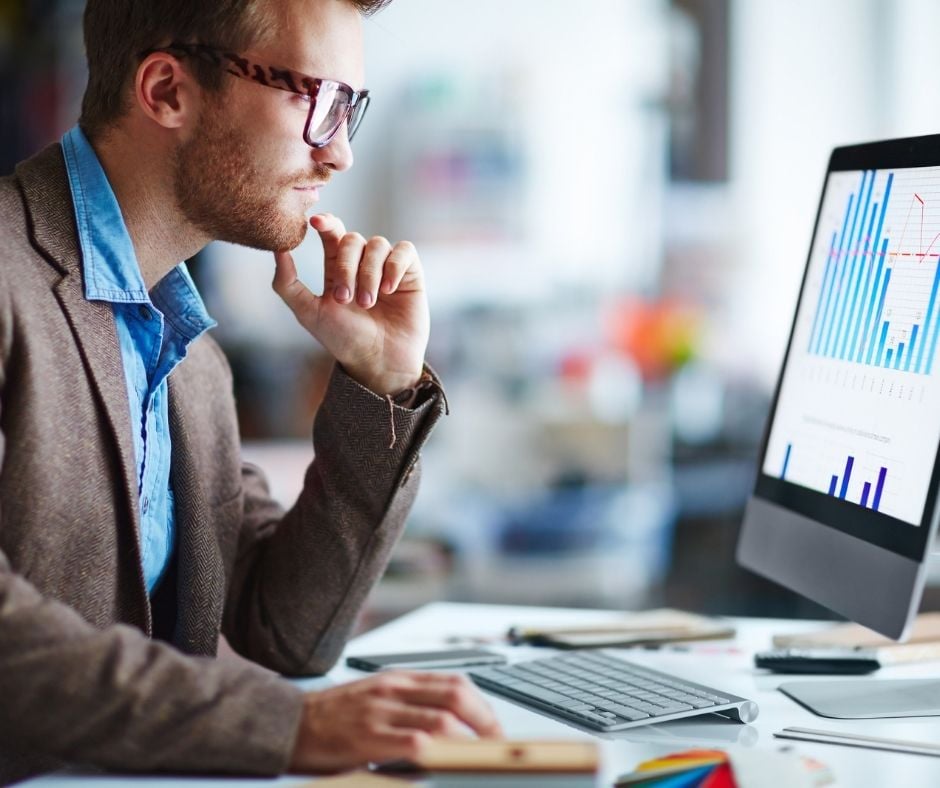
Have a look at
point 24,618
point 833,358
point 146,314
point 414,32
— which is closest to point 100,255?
point 146,314

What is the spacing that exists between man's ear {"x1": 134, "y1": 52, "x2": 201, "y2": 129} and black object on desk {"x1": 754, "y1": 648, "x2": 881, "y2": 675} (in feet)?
2.76

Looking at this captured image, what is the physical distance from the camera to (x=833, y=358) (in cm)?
128

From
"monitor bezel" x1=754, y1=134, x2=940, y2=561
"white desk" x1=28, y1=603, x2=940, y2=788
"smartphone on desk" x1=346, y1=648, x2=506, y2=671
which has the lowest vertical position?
"smartphone on desk" x1=346, y1=648, x2=506, y2=671

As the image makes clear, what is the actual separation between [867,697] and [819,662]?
0.13 m

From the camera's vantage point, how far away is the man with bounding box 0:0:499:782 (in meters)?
1.15

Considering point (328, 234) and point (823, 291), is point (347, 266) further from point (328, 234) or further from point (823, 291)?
point (823, 291)

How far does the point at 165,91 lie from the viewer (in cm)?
134

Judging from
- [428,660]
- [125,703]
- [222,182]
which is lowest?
[428,660]

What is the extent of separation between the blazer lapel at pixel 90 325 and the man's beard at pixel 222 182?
0.47ft

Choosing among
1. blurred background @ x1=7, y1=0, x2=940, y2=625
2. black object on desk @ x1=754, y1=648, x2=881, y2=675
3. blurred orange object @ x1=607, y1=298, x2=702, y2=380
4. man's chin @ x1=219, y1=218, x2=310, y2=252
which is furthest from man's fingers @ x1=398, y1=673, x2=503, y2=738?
blurred orange object @ x1=607, y1=298, x2=702, y2=380

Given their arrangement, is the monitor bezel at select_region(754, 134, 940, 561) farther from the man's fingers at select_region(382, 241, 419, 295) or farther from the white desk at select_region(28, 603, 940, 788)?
the man's fingers at select_region(382, 241, 419, 295)

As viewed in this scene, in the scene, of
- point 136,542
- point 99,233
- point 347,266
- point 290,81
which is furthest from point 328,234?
point 136,542

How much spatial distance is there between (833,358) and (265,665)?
0.70 metres

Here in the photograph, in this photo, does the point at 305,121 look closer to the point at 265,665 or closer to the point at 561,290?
the point at 265,665
